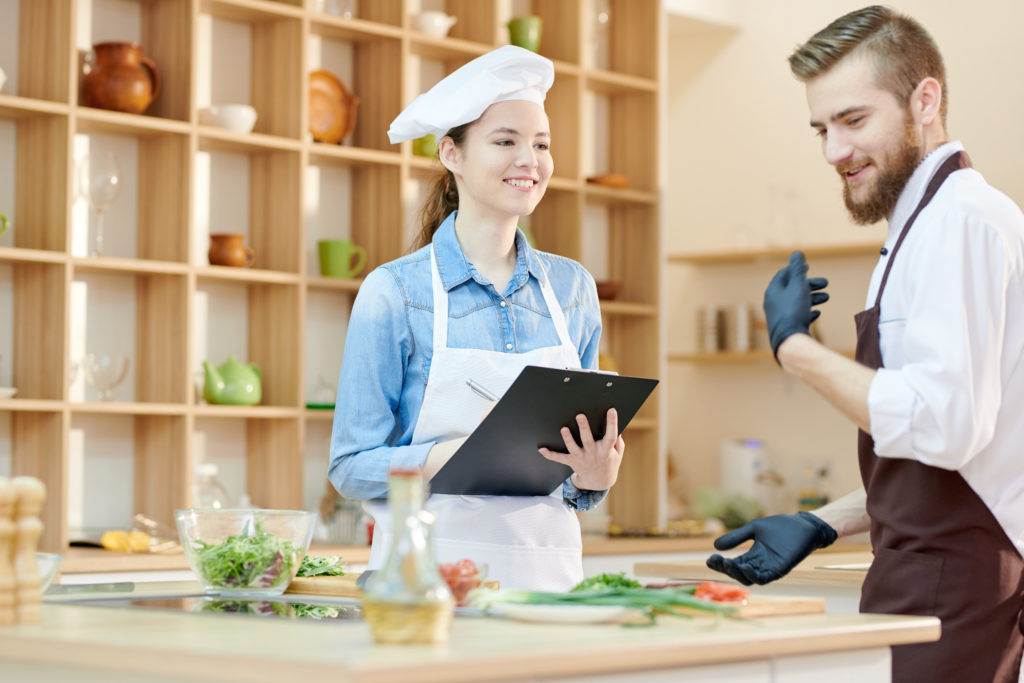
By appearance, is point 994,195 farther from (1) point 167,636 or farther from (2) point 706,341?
(2) point 706,341

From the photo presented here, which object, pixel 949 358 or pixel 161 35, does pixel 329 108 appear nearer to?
pixel 161 35

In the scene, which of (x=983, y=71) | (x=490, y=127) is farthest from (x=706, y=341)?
(x=490, y=127)

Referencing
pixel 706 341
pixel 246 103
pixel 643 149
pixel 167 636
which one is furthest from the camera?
pixel 706 341

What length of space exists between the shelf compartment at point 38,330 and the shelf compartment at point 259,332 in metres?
0.53

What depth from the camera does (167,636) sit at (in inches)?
52.6

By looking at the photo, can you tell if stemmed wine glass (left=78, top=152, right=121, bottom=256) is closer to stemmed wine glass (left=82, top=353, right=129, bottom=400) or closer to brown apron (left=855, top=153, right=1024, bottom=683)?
stemmed wine glass (left=82, top=353, right=129, bottom=400)

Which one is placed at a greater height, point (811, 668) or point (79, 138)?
point (79, 138)

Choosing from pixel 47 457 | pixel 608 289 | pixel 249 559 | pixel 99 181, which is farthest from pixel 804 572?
pixel 608 289

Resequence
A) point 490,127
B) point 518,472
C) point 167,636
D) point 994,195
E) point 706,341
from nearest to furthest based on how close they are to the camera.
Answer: point 167,636 < point 994,195 < point 518,472 < point 490,127 < point 706,341

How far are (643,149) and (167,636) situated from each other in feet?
14.1

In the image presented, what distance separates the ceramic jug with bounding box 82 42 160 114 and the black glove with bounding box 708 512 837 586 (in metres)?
2.62

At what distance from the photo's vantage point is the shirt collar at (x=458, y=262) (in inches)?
91.4

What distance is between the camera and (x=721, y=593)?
152cm

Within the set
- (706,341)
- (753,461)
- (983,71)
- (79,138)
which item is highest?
(983,71)
